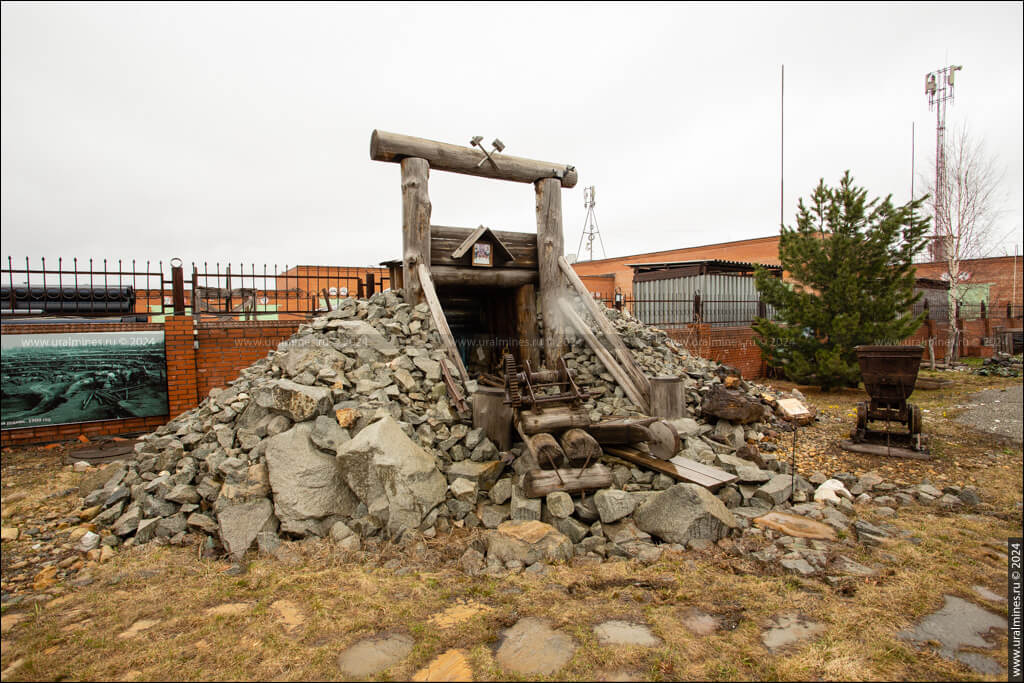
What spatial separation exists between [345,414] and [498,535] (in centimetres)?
196

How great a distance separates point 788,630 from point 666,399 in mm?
3672

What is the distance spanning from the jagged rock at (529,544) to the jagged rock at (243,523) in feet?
6.43

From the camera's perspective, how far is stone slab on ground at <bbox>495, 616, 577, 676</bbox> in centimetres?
263

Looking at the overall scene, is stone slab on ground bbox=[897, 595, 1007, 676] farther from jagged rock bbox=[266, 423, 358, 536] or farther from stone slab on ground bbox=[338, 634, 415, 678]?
jagged rock bbox=[266, 423, 358, 536]

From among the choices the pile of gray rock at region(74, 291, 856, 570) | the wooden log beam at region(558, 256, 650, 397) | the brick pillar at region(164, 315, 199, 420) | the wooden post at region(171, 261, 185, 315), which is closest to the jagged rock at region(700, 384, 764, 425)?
the pile of gray rock at region(74, 291, 856, 570)

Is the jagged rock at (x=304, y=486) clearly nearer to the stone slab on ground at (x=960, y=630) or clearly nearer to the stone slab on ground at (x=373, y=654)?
the stone slab on ground at (x=373, y=654)

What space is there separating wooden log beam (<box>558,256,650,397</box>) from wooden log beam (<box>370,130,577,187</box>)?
1463mm

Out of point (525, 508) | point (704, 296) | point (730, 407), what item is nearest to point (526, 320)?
point (730, 407)

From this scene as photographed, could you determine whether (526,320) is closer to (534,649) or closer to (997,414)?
(534,649)

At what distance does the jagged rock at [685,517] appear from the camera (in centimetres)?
409

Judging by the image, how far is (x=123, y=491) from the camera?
480 cm

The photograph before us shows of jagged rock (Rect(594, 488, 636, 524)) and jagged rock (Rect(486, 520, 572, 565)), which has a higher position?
jagged rock (Rect(594, 488, 636, 524))

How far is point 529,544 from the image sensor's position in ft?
12.9

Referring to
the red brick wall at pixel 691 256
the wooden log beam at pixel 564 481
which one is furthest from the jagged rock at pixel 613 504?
the red brick wall at pixel 691 256
